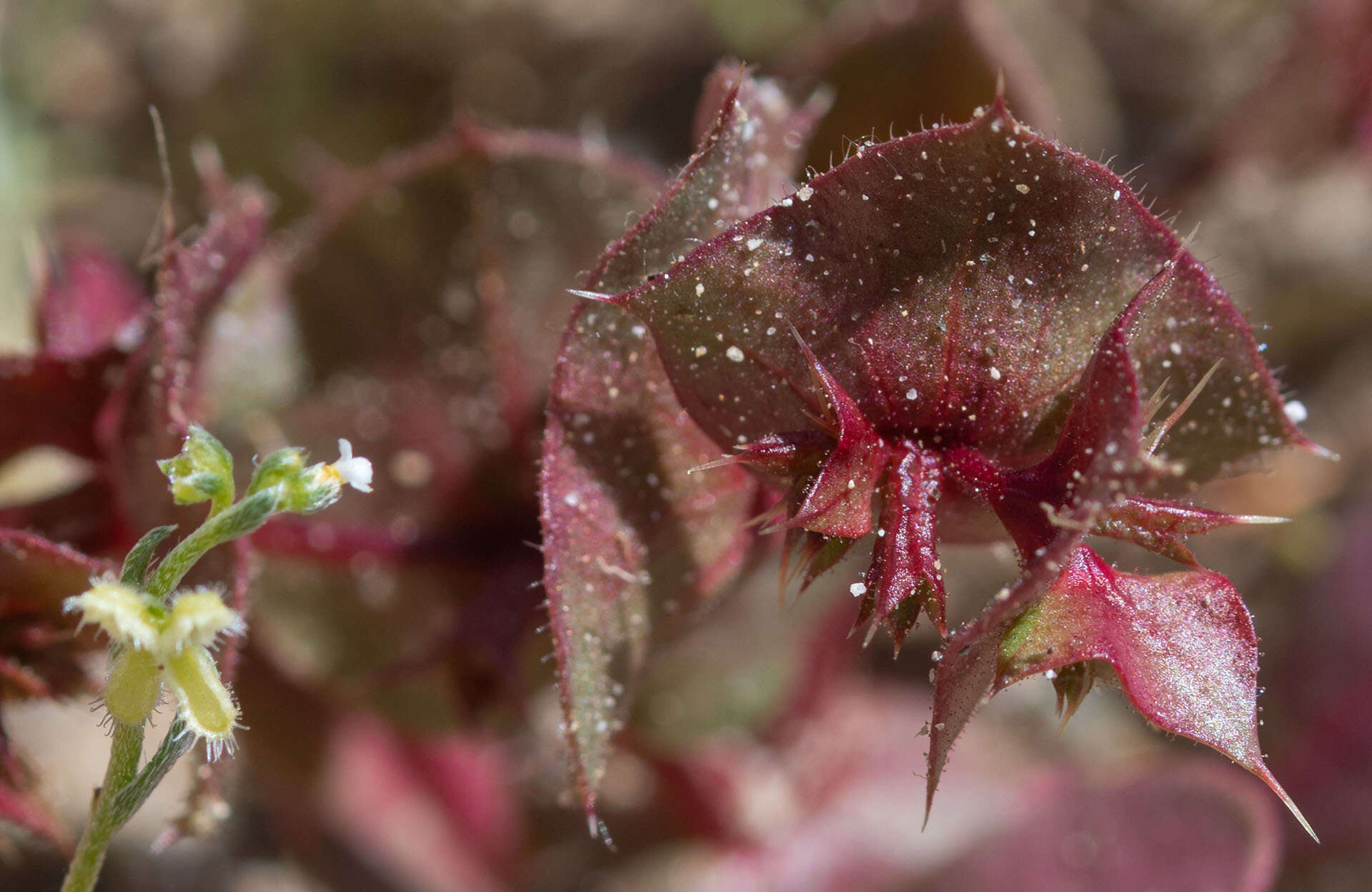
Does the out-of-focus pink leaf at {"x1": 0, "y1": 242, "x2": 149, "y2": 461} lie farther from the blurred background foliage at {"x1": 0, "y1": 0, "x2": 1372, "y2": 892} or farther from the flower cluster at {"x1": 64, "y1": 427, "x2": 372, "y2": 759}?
the flower cluster at {"x1": 64, "y1": 427, "x2": 372, "y2": 759}

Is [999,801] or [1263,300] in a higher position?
[1263,300]

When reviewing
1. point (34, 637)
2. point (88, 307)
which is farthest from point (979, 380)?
point (88, 307)

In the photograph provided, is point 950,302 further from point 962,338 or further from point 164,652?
point 164,652

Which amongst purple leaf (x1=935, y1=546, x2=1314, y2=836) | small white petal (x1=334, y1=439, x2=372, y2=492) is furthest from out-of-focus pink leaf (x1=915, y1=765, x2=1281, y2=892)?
small white petal (x1=334, y1=439, x2=372, y2=492)

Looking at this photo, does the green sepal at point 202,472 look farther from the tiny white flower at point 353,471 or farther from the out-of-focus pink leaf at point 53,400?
the out-of-focus pink leaf at point 53,400

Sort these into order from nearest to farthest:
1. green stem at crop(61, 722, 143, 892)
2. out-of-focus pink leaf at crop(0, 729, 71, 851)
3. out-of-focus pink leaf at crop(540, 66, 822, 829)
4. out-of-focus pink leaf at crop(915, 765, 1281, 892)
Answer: green stem at crop(61, 722, 143, 892)
out-of-focus pink leaf at crop(540, 66, 822, 829)
out-of-focus pink leaf at crop(0, 729, 71, 851)
out-of-focus pink leaf at crop(915, 765, 1281, 892)

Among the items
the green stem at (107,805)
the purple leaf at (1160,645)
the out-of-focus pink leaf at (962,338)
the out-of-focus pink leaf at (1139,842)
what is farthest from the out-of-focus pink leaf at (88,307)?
the out-of-focus pink leaf at (1139,842)

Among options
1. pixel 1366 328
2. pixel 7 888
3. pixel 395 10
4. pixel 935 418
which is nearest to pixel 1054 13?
pixel 1366 328

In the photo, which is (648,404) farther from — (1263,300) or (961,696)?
(1263,300)
